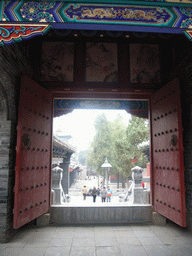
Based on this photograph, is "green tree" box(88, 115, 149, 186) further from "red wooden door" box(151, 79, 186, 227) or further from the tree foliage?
"red wooden door" box(151, 79, 186, 227)

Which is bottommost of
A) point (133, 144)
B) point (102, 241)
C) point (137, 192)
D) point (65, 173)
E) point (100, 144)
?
point (102, 241)

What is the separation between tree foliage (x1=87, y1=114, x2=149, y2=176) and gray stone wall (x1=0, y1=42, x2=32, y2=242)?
13.9 m

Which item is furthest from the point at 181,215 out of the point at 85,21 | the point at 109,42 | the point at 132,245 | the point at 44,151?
the point at 109,42

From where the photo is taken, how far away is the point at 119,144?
22531 millimetres

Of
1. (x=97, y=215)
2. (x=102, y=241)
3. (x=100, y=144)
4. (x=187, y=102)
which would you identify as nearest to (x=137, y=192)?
(x=97, y=215)

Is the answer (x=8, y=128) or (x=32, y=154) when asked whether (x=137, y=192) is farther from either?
(x=8, y=128)

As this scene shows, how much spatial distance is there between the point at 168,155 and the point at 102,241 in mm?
2139

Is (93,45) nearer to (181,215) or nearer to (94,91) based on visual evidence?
(94,91)

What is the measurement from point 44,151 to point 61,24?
301 cm

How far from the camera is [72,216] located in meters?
5.01

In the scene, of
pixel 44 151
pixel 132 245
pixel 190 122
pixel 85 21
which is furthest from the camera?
pixel 44 151

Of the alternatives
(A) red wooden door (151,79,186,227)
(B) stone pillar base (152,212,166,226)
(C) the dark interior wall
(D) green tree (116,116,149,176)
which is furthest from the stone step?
(D) green tree (116,116,149,176)

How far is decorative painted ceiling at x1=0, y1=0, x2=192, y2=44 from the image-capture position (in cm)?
244

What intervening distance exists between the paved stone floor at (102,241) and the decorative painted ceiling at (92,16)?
3188mm
